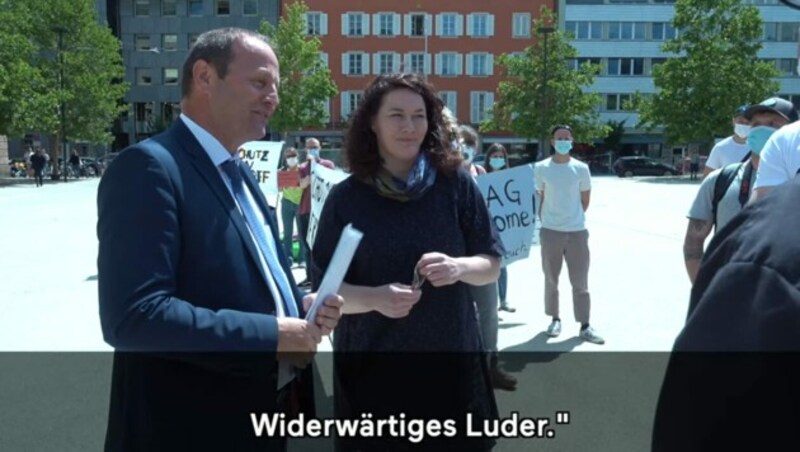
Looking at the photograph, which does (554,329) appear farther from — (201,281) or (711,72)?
(711,72)

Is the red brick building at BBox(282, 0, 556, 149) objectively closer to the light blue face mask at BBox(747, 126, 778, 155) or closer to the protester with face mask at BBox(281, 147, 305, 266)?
the protester with face mask at BBox(281, 147, 305, 266)

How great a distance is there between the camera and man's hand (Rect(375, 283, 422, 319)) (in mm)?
2408

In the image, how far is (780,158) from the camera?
338cm

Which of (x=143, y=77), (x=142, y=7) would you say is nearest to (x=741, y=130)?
(x=143, y=77)

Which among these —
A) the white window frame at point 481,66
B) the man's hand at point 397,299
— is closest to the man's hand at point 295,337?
the man's hand at point 397,299

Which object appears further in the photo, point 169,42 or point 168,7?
point 169,42

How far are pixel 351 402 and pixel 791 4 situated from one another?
1.88 metres

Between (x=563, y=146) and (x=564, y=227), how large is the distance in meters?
0.76

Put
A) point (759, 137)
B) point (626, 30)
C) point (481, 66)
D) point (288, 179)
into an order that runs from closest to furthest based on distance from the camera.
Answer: point (759, 137) < point (288, 179) < point (481, 66) < point (626, 30)

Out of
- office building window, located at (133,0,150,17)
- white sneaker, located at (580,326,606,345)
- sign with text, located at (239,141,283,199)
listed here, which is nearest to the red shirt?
sign with text, located at (239,141,283,199)

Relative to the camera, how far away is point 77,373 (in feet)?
17.9

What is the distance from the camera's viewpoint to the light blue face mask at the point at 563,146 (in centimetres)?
655

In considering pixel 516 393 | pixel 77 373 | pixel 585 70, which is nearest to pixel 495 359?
pixel 516 393

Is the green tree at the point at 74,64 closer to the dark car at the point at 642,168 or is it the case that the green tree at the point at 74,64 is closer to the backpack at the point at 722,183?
the dark car at the point at 642,168
